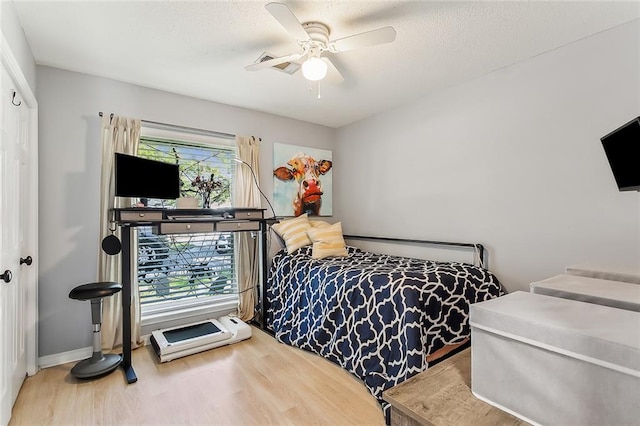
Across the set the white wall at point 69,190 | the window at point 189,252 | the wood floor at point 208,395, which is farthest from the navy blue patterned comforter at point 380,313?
the white wall at point 69,190

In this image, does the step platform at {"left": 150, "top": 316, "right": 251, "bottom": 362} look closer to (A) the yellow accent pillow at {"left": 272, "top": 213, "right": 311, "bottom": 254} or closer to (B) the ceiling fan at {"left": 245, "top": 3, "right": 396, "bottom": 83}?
(A) the yellow accent pillow at {"left": 272, "top": 213, "right": 311, "bottom": 254}

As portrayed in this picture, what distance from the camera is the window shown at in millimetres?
2932

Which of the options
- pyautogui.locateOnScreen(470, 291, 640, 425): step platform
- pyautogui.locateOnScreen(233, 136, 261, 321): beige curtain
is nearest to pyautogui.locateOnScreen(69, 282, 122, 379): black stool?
pyautogui.locateOnScreen(233, 136, 261, 321): beige curtain

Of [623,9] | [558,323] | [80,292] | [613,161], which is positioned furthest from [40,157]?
[623,9]

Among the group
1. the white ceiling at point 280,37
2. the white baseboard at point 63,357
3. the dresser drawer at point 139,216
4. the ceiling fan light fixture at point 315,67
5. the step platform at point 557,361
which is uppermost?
the white ceiling at point 280,37

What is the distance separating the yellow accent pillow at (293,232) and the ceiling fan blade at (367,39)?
76.8 inches

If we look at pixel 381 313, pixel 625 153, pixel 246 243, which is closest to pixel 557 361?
pixel 381 313

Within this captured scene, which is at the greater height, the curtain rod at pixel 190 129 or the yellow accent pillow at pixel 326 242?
the curtain rod at pixel 190 129

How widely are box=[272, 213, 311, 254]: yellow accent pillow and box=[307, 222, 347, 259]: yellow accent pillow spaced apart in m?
0.08

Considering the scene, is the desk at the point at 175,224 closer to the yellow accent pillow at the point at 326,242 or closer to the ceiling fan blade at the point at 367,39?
the yellow accent pillow at the point at 326,242

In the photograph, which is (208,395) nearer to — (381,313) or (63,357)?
(381,313)

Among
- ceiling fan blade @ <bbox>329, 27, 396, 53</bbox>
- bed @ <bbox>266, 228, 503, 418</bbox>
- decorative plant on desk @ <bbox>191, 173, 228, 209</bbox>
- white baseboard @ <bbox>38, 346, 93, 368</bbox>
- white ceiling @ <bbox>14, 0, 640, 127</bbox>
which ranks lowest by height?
white baseboard @ <bbox>38, 346, 93, 368</bbox>

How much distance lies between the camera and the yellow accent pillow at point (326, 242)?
10.3 feet

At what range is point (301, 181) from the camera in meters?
3.88
